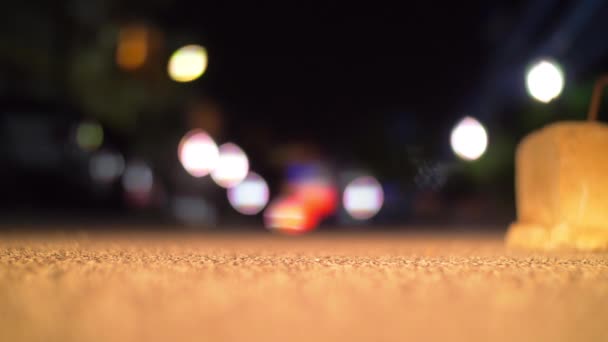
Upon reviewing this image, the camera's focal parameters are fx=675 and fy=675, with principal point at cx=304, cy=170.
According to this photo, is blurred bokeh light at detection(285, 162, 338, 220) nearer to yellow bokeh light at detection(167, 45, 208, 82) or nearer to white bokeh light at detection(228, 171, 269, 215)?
white bokeh light at detection(228, 171, 269, 215)

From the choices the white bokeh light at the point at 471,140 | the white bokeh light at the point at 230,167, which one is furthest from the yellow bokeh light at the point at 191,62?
the white bokeh light at the point at 230,167

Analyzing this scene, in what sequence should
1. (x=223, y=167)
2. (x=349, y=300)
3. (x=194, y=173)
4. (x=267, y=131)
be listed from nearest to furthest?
(x=349, y=300)
(x=267, y=131)
(x=194, y=173)
(x=223, y=167)

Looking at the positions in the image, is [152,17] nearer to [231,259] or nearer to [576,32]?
[576,32]

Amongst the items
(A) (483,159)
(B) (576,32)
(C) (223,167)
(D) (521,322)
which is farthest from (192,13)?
(D) (521,322)

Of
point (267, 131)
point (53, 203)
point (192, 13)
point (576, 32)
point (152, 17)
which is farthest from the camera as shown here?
point (267, 131)

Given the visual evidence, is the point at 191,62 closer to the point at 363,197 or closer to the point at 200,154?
the point at 363,197

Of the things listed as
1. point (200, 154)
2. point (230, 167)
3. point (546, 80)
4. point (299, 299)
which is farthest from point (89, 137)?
point (299, 299)

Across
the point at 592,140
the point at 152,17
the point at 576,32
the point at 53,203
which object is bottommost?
the point at 53,203

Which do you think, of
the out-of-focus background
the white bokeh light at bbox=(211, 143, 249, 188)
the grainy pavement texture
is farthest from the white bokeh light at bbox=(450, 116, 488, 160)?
the white bokeh light at bbox=(211, 143, 249, 188)
